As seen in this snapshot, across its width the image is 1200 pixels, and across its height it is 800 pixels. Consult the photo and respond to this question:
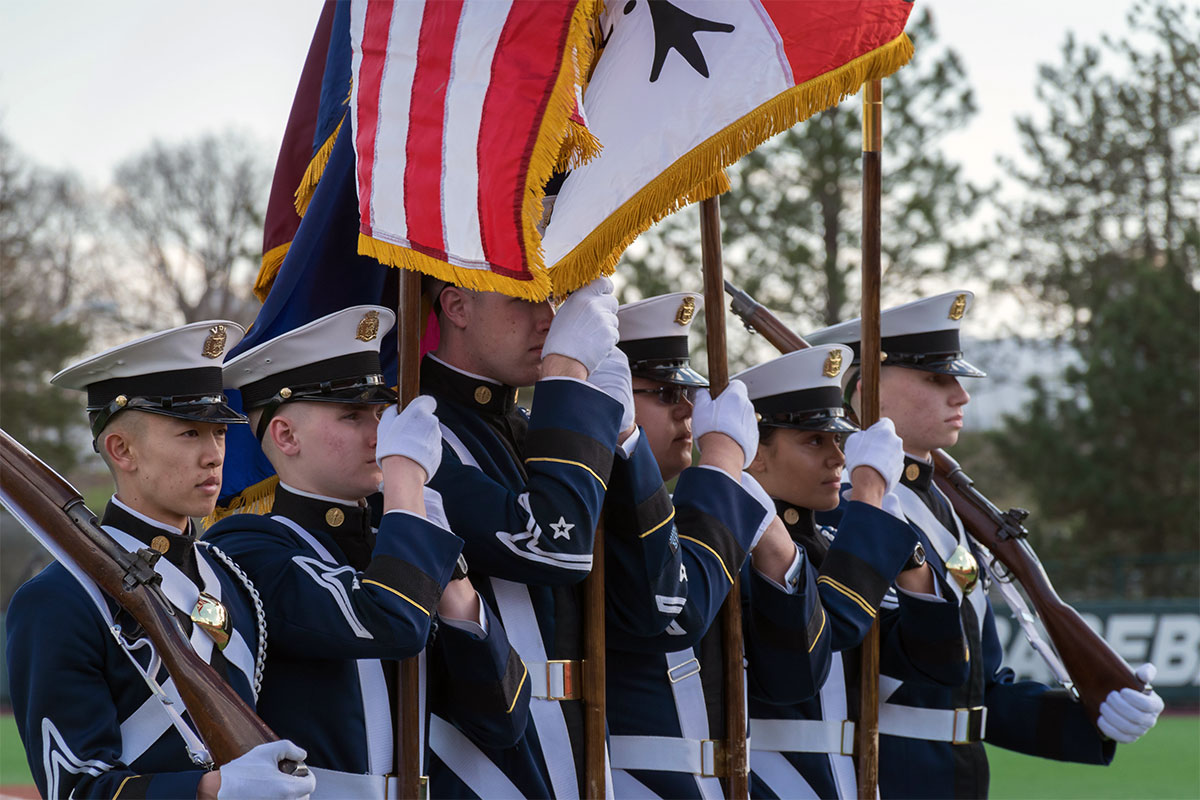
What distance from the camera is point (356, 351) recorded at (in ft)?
11.3

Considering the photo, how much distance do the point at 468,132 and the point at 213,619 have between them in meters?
1.27

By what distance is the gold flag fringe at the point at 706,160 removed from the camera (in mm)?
3615

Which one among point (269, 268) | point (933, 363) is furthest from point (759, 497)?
point (269, 268)

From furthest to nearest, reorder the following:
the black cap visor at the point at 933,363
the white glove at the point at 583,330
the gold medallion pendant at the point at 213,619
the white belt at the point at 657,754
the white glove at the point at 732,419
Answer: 1. the black cap visor at the point at 933,363
2. the white glove at the point at 732,419
3. the white belt at the point at 657,754
4. the white glove at the point at 583,330
5. the gold medallion pendant at the point at 213,619

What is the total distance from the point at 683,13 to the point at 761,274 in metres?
19.6

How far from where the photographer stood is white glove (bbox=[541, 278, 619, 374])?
3449 mm

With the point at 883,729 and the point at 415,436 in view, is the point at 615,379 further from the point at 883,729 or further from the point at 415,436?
the point at 883,729

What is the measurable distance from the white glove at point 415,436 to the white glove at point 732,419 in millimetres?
1028

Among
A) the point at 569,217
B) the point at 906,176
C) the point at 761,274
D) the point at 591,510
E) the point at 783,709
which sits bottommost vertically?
the point at 783,709

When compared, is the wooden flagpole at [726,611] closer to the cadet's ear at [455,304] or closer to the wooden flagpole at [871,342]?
the wooden flagpole at [871,342]

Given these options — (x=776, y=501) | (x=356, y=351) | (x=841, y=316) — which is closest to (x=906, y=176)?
(x=841, y=316)

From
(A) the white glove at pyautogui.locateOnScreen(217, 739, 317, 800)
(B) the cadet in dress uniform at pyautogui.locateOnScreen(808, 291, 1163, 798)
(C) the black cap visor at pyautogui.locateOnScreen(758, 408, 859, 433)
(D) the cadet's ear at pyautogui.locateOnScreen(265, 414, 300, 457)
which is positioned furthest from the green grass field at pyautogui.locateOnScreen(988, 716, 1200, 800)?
(A) the white glove at pyautogui.locateOnScreen(217, 739, 317, 800)

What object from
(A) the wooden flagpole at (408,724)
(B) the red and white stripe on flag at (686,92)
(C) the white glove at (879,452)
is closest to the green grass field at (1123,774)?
(C) the white glove at (879,452)

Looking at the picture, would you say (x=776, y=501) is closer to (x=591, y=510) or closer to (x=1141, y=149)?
(x=591, y=510)
